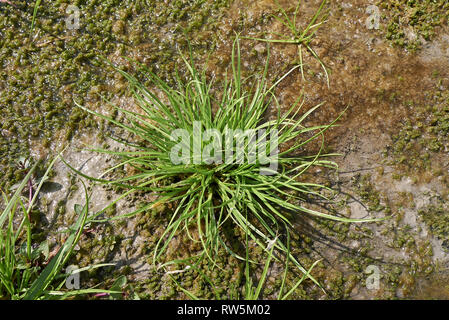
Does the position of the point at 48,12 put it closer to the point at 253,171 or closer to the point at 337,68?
the point at 253,171

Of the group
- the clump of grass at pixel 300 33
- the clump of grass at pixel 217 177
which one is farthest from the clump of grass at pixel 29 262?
the clump of grass at pixel 300 33

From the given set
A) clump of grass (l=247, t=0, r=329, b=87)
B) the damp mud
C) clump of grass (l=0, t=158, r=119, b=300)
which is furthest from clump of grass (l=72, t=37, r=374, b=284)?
clump of grass (l=247, t=0, r=329, b=87)

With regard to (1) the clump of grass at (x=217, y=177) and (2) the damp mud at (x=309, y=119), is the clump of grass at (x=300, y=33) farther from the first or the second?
(1) the clump of grass at (x=217, y=177)

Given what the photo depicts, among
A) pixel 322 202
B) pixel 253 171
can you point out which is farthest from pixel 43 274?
pixel 322 202

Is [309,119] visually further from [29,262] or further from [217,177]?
[29,262]

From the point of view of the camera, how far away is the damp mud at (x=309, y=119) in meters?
2.11

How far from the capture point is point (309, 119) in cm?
242

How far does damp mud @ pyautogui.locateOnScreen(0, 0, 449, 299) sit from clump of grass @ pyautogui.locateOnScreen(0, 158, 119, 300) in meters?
0.10

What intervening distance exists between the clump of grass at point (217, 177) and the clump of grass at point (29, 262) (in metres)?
0.23

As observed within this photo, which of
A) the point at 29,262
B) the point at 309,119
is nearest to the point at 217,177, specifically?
the point at 309,119

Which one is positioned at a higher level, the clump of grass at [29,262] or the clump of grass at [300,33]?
the clump of grass at [300,33]

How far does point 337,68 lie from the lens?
250cm

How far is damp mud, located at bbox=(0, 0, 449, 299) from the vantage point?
2109 mm

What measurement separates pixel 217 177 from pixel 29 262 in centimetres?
107
